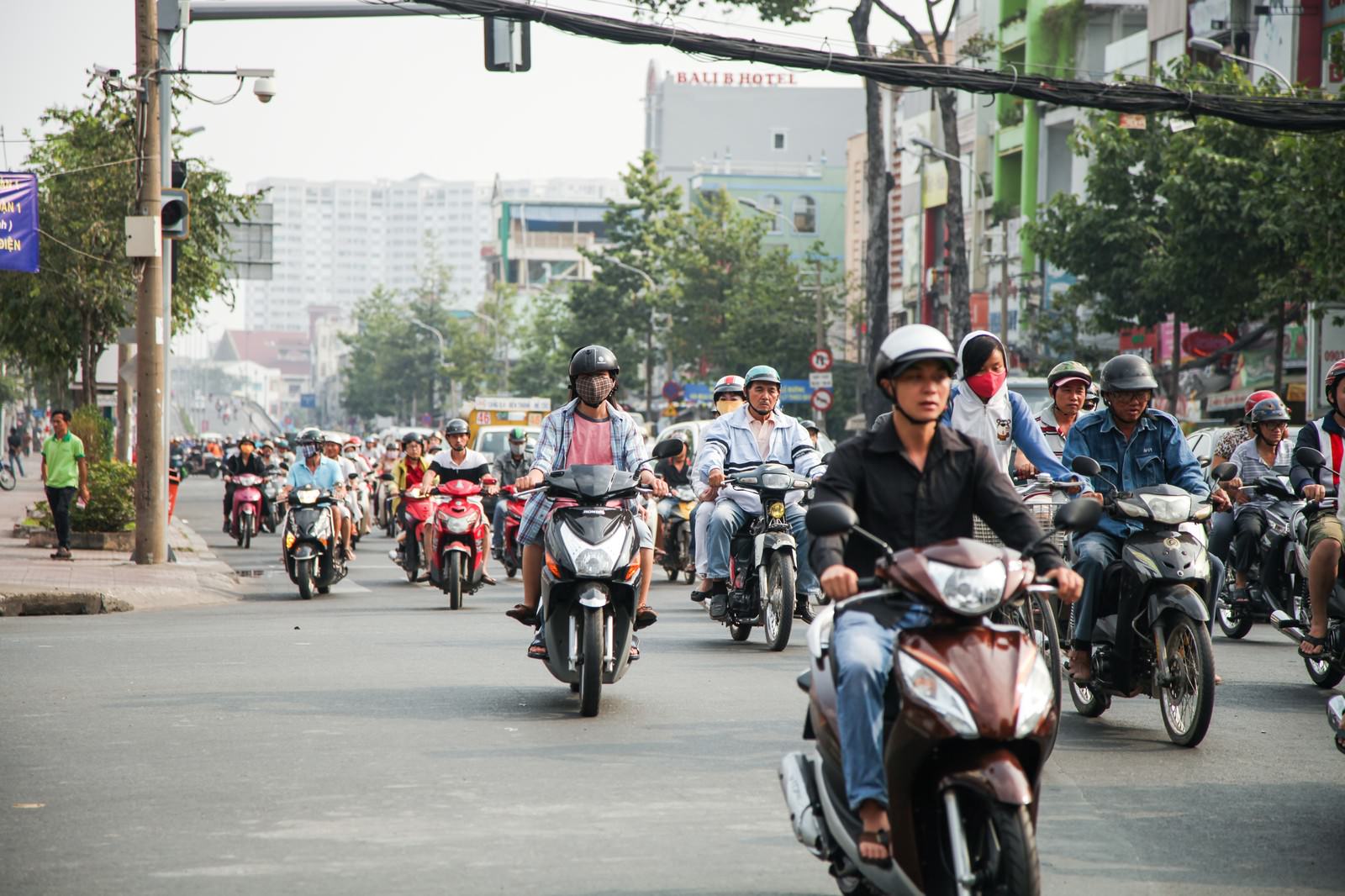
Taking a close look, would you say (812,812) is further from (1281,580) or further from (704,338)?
(704,338)

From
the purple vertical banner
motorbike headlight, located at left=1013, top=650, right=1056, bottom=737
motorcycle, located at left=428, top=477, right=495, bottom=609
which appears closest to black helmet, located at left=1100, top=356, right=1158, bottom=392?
motorbike headlight, located at left=1013, top=650, right=1056, bottom=737

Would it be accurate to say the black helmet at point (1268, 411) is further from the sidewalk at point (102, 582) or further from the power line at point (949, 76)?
the sidewalk at point (102, 582)

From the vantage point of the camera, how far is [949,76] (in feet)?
52.5

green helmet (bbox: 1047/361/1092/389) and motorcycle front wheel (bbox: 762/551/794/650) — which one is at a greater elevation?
green helmet (bbox: 1047/361/1092/389)

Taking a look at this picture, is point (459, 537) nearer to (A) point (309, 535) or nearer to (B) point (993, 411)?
(A) point (309, 535)

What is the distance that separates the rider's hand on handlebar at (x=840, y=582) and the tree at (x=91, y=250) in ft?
79.2

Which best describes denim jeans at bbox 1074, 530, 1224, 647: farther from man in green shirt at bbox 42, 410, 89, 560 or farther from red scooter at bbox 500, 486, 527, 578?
man in green shirt at bbox 42, 410, 89, 560

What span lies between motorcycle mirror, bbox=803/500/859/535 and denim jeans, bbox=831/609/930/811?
27cm

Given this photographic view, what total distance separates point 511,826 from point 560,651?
8.98ft

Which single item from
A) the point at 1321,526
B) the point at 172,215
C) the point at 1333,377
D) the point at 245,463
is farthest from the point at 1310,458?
the point at 245,463

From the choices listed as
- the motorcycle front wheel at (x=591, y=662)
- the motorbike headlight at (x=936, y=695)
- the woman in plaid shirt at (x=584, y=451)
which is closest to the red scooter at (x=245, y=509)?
the woman in plaid shirt at (x=584, y=451)

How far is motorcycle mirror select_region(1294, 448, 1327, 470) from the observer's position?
9.57 m

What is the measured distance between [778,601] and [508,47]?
666cm

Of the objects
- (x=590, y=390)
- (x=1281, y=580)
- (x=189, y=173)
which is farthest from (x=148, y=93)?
(x=1281, y=580)
